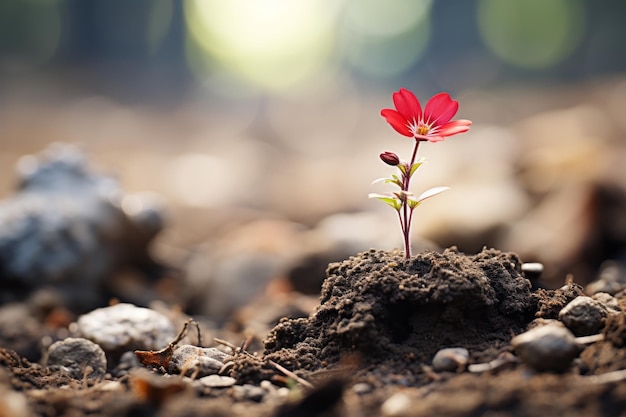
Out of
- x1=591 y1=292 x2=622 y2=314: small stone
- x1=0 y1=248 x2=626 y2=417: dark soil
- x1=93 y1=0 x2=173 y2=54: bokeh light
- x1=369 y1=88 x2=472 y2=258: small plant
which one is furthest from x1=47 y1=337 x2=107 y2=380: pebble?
x1=93 y1=0 x2=173 y2=54: bokeh light

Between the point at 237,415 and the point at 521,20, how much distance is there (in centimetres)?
4100

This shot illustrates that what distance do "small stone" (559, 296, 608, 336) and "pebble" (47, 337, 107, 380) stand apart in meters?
1.82

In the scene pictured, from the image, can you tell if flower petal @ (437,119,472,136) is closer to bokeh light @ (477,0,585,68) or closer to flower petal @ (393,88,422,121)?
flower petal @ (393,88,422,121)

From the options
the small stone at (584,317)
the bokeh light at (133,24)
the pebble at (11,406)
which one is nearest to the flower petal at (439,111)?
the small stone at (584,317)

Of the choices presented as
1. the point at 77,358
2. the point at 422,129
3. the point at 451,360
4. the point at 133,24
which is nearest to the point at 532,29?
the point at 133,24

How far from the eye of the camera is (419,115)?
2430 millimetres

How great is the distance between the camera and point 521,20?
3891 cm

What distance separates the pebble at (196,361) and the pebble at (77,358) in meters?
0.39

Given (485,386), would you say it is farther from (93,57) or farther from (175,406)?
(93,57)

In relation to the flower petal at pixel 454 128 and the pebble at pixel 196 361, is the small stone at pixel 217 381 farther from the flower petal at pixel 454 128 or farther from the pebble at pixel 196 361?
the flower petal at pixel 454 128

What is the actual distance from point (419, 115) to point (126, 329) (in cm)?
174

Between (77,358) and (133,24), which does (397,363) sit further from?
(133,24)

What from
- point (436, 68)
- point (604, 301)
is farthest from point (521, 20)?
point (604, 301)

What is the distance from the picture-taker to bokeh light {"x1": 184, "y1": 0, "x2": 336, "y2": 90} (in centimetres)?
4788
